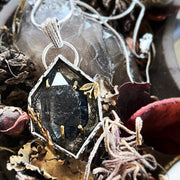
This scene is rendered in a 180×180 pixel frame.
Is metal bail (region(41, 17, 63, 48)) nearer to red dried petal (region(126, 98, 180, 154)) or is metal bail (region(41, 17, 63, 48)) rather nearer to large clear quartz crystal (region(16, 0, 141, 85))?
large clear quartz crystal (region(16, 0, 141, 85))

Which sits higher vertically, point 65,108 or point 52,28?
point 52,28

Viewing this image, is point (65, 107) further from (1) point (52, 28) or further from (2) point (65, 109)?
(1) point (52, 28)

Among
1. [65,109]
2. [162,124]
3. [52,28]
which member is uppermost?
[52,28]

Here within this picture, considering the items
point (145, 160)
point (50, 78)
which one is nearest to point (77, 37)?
point (50, 78)

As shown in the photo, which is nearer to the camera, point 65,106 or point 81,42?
point 65,106

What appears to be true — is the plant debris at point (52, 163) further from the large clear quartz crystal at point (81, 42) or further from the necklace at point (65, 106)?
the large clear quartz crystal at point (81, 42)

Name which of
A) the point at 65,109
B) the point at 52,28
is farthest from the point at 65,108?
the point at 52,28

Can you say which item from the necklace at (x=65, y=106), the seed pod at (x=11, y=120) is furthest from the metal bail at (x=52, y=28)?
the seed pod at (x=11, y=120)
